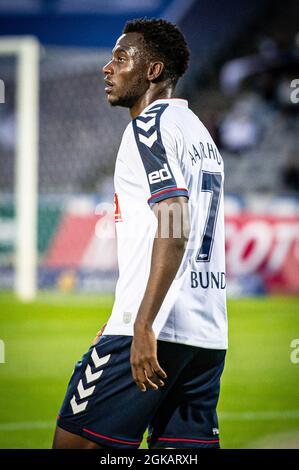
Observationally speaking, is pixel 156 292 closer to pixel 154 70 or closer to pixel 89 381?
pixel 89 381

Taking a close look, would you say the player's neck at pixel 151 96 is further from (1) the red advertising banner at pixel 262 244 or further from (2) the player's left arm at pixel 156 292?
(1) the red advertising banner at pixel 262 244

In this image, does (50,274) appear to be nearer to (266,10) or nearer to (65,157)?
(65,157)

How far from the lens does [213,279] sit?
3.15 meters

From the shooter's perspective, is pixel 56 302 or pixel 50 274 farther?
pixel 50 274

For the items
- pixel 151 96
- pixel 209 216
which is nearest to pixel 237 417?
pixel 209 216

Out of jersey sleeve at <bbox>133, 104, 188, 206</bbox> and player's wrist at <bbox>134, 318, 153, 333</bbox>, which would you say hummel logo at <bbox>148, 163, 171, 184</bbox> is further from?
player's wrist at <bbox>134, 318, 153, 333</bbox>

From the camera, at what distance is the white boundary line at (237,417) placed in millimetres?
6008

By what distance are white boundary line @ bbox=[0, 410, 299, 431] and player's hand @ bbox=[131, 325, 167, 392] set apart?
10.8 ft

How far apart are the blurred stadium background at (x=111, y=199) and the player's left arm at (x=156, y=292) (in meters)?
2.80

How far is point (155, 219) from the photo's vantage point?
291 centimetres

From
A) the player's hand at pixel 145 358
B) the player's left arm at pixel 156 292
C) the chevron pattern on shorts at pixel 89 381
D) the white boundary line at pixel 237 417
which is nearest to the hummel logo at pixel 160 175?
the player's left arm at pixel 156 292

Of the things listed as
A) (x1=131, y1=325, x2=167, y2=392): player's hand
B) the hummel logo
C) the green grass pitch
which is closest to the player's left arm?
(x1=131, y1=325, x2=167, y2=392): player's hand
